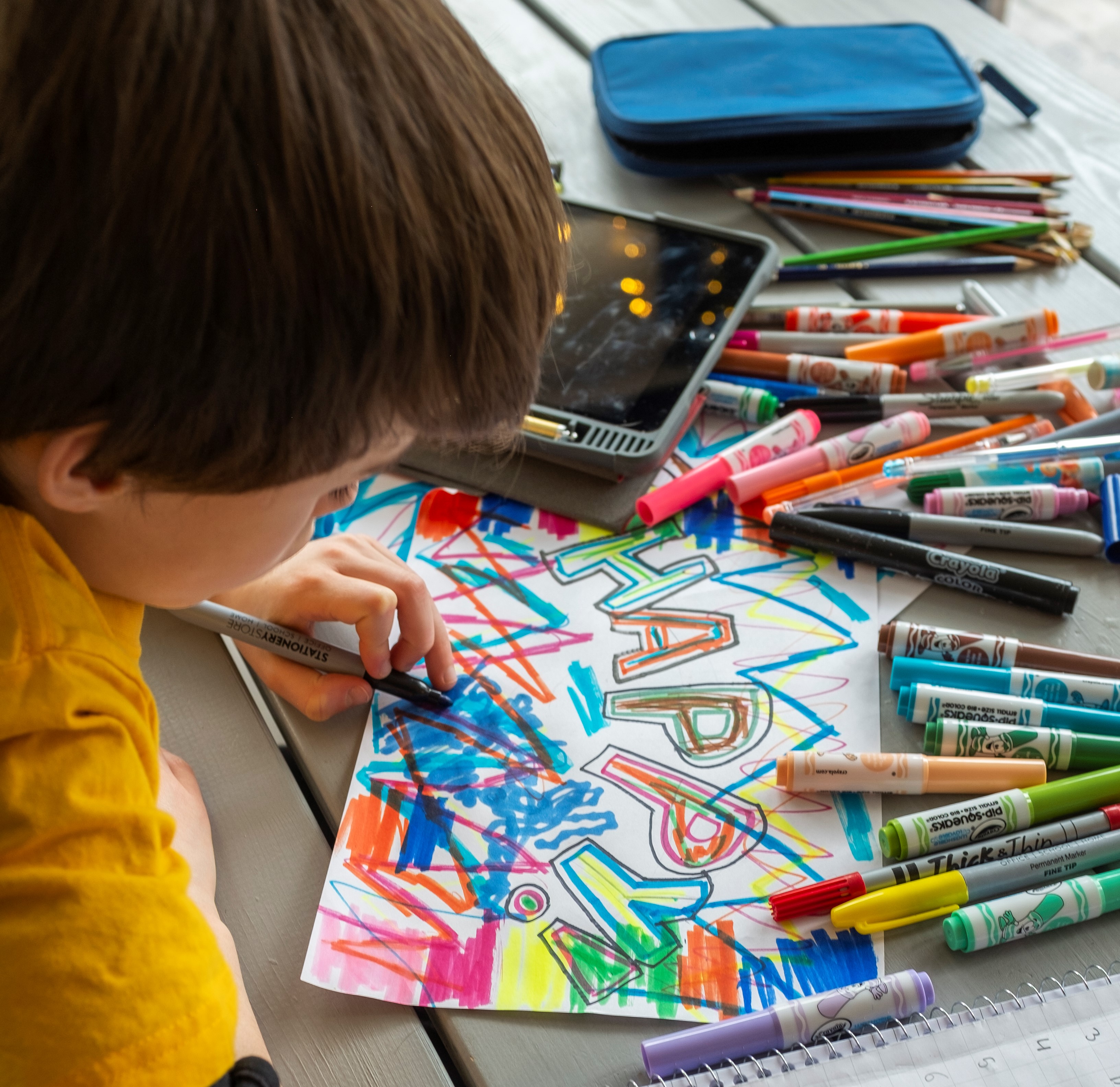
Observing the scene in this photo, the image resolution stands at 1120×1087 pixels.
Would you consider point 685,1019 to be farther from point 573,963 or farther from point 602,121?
point 602,121

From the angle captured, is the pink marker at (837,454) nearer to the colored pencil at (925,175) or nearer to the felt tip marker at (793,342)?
the felt tip marker at (793,342)

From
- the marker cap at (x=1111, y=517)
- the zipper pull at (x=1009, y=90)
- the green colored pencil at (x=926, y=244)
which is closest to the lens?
the marker cap at (x=1111, y=517)

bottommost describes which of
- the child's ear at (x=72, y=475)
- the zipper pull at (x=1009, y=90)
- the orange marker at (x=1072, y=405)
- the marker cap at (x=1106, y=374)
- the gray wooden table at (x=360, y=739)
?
the gray wooden table at (x=360, y=739)

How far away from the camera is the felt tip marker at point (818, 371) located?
782mm

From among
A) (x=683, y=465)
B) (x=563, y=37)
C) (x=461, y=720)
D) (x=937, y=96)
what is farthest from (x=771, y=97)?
(x=461, y=720)

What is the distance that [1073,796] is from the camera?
537mm

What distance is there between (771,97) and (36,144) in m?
0.79

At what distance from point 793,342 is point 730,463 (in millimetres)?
145

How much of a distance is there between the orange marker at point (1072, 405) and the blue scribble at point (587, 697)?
401 mm

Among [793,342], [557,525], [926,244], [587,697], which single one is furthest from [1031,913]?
[926,244]

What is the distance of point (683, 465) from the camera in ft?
2.42

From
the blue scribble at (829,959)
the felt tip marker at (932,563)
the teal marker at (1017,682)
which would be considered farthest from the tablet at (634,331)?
the blue scribble at (829,959)

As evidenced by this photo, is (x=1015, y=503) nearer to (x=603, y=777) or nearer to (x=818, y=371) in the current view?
(x=818, y=371)

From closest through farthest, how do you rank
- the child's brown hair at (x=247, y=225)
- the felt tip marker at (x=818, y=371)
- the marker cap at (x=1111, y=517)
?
the child's brown hair at (x=247, y=225), the marker cap at (x=1111, y=517), the felt tip marker at (x=818, y=371)
